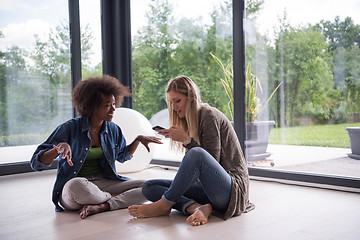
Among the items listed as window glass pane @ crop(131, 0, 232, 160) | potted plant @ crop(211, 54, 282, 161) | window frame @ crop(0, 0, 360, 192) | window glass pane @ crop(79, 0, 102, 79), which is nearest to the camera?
window frame @ crop(0, 0, 360, 192)

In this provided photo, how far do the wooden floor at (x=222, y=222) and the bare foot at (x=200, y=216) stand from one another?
0.11 feet

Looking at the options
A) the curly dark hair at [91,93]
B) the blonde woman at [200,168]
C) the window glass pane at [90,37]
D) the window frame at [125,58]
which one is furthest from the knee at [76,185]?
the window glass pane at [90,37]

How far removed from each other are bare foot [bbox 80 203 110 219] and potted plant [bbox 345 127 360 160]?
2.03 m

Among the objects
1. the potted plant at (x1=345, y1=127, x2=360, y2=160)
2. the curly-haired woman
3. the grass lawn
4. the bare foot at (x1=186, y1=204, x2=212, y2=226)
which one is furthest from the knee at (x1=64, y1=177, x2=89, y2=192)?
the potted plant at (x1=345, y1=127, x2=360, y2=160)

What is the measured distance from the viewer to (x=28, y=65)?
4.59m

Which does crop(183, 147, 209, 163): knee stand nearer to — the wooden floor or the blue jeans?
the blue jeans

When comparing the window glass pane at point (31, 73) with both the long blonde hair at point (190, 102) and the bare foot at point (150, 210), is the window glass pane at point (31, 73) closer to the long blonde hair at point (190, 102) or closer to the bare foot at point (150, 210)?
the bare foot at point (150, 210)

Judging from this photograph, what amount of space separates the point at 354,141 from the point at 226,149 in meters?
1.41

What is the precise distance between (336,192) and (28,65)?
3540mm

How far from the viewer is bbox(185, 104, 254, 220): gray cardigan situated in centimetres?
239

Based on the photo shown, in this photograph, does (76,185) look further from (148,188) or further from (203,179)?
(203,179)

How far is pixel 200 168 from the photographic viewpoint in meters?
2.28

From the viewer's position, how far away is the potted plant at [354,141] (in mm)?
3256

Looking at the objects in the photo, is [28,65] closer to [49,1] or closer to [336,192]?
[49,1]
